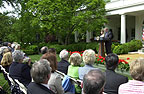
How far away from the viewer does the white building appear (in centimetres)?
1632

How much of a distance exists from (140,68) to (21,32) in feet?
47.3

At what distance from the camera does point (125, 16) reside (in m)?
17.5

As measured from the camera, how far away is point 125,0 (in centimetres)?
1711


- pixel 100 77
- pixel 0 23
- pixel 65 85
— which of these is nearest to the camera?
pixel 100 77

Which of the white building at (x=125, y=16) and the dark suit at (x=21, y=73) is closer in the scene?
the dark suit at (x=21, y=73)

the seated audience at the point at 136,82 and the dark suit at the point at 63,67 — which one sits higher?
the seated audience at the point at 136,82

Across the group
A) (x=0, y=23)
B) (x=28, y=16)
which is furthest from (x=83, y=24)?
(x=0, y=23)

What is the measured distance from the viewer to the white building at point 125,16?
53.5 ft

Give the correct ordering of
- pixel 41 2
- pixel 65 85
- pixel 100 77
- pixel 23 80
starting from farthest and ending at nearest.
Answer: pixel 41 2 → pixel 23 80 → pixel 65 85 → pixel 100 77

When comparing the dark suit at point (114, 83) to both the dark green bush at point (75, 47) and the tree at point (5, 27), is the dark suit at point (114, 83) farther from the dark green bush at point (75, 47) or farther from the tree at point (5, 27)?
the dark green bush at point (75, 47)

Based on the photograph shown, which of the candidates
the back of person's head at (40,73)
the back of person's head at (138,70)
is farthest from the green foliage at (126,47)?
the back of person's head at (40,73)

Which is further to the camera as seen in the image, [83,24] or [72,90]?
[83,24]

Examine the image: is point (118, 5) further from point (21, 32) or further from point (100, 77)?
point (100, 77)

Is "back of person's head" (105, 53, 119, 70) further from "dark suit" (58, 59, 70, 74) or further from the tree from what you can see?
the tree
